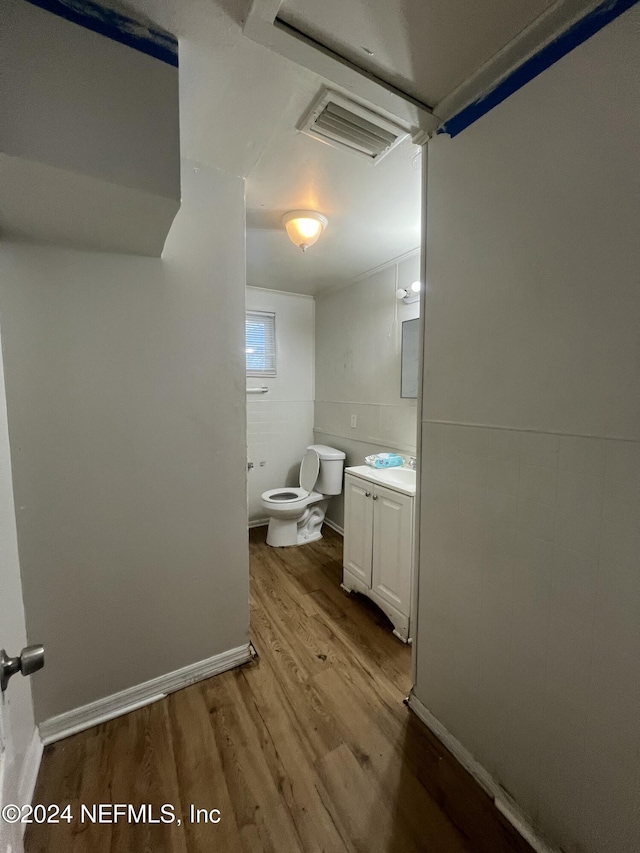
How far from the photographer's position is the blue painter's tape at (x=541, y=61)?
2.57 ft

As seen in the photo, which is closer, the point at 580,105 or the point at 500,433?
the point at 580,105

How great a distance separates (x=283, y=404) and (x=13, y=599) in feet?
8.62

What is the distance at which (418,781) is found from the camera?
1.19 metres

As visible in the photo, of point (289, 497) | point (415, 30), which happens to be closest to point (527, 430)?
point (415, 30)

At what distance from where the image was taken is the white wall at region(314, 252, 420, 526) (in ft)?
8.51

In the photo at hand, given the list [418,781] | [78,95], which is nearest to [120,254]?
→ [78,95]

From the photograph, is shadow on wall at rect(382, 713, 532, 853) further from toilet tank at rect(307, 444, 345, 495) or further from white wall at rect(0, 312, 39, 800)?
toilet tank at rect(307, 444, 345, 495)

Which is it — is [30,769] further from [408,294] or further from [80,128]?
[408,294]

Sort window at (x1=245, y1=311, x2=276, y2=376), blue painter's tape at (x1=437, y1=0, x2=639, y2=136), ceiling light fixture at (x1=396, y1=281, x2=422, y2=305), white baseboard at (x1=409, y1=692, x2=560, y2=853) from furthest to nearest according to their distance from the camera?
window at (x1=245, y1=311, x2=276, y2=376) → ceiling light fixture at (x1=396, y1=281, x2=422, y2=305) → white baseboard at (x1=409, y1=692, x2=560, y2=853) → blue painter's tape at (x1=437, y1=0, x2=639, y2=136)

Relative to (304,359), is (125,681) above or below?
below

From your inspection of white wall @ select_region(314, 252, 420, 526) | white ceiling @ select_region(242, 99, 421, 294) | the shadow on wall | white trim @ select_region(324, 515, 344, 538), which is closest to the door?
the shadow on wall

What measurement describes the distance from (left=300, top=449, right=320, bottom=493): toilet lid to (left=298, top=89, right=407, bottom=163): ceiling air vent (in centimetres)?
232

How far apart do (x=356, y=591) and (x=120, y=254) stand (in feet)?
7.44

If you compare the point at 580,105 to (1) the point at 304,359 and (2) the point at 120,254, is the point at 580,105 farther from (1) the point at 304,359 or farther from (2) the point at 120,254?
(1) the point at 304,359
